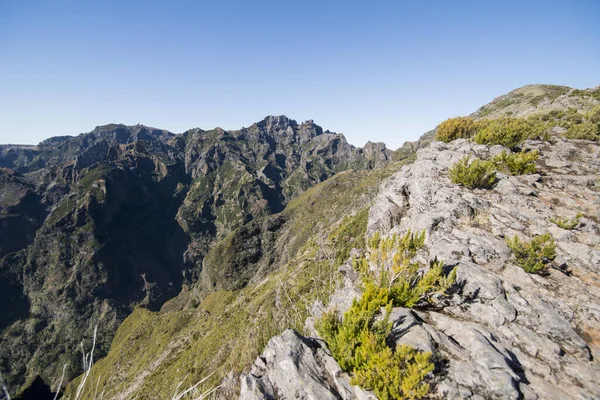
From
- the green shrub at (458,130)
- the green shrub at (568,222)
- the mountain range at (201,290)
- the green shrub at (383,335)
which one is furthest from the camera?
the green shrub at (458,130)

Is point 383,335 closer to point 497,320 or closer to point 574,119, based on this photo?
point 497,320

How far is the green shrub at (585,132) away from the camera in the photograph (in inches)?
869

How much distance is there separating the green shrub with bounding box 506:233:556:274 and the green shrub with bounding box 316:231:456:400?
3573mm

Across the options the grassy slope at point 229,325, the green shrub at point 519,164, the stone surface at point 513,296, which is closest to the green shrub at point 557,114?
the stone surface at point 513,296

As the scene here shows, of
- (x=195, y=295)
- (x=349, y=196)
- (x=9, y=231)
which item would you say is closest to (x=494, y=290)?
(x=349, y=196)

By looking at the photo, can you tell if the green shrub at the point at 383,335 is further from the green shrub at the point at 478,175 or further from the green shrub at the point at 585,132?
the green shrub at the point at 585,132

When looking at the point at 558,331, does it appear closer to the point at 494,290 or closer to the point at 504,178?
the point at 494,290

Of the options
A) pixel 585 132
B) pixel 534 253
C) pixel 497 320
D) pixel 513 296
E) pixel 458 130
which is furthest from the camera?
pixel 458 130

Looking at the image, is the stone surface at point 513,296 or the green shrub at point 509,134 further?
the green shrub at point 509,134

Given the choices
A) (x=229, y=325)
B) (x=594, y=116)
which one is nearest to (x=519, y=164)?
(x=594, y=116)

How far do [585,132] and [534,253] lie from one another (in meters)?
20.7

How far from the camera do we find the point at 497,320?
879 centimetres

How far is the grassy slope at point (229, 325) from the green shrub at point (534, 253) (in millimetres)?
7414

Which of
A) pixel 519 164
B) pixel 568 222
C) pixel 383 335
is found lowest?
pixel 383 335
